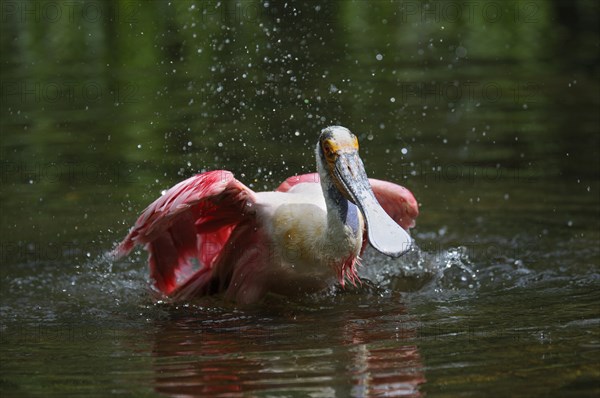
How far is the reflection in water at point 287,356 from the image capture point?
5012mm

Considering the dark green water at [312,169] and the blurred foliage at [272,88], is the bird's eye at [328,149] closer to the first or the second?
the dark green water at [312,169]

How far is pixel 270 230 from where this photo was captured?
269 inches

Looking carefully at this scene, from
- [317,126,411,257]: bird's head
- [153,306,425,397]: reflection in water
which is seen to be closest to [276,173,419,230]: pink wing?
[317,126,411,257]: bird's head

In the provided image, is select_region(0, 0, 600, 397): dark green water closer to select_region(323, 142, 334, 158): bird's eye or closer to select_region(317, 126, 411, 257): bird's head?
select_region(317, 126, 411, 257): bird's head

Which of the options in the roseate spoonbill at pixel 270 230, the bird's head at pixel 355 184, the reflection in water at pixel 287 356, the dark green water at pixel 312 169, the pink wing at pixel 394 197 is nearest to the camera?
the reflection in water at pixel 287 356

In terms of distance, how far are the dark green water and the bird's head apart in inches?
18.3

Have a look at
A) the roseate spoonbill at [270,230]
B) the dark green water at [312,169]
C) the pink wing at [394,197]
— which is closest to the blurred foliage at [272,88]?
the dark green water at [312,169]

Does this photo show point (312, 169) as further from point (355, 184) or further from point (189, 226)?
point (355, 184)

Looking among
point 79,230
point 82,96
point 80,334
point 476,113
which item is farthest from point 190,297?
point 82,96

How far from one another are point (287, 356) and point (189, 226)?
185cm

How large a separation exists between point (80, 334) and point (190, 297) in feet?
3.69

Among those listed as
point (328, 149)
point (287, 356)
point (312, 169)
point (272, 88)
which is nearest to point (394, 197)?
point (328, 149)

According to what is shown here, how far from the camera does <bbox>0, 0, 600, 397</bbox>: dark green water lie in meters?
5.44

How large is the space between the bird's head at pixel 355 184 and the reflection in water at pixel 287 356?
1.47 feet
